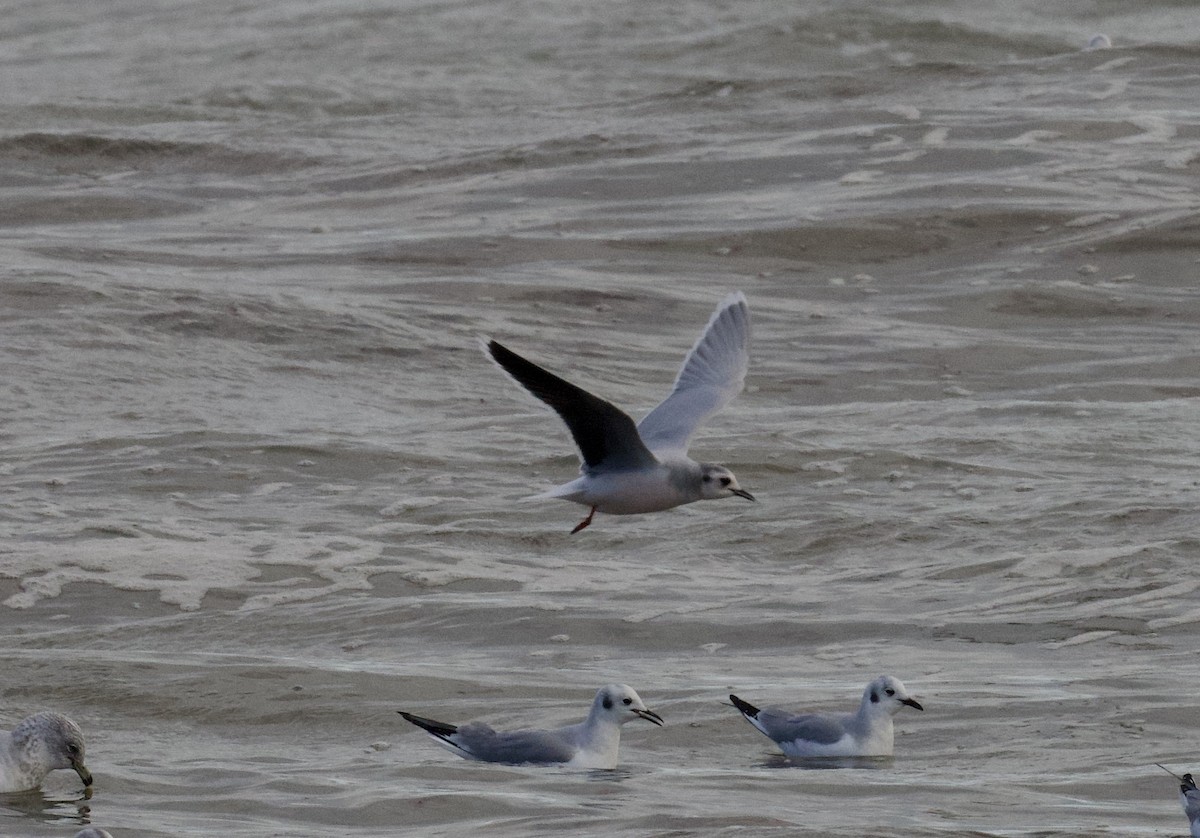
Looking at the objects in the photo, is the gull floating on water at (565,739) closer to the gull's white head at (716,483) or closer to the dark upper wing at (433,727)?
the dark upper wing at (433,727)

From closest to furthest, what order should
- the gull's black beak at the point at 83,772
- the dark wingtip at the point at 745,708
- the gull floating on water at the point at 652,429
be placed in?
the gull's black beak at the point at 83,772, the gull floating on water at the point at 652,429, the dark wingtip at the point at 745,708

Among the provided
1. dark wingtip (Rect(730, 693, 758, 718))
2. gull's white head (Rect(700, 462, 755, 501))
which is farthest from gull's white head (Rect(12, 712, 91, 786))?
gull's white head (Rect(700, 462, 755, 501))

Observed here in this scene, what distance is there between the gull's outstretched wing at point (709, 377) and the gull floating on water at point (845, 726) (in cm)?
178

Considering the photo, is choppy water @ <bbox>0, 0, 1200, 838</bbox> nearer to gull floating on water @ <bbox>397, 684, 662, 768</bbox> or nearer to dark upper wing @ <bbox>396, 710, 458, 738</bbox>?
gull floating on water @ <bbox>397, 684, 662, 768</bbox>

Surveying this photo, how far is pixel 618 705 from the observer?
325 inches

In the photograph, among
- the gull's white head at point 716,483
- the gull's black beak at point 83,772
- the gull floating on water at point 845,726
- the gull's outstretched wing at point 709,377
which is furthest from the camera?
the gull's outstretched wing at point 709,377

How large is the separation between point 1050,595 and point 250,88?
2125 cm

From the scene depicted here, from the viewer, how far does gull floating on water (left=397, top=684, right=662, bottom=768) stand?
8.20 m

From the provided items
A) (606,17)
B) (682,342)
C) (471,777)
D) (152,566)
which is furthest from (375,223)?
(606,17)

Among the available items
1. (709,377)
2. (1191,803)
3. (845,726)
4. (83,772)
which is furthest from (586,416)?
(1191,803)

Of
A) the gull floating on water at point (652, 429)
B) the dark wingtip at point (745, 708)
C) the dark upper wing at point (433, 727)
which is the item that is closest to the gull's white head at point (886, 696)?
the dark wingtip at point (745, 708)

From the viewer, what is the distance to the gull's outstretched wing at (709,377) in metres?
10.1

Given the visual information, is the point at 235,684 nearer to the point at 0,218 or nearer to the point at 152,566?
the point at 152,566

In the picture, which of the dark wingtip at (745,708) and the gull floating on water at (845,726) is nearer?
the gull floating on water at (845,726)
